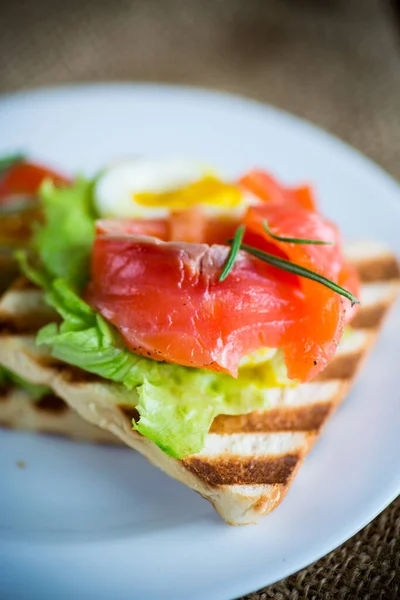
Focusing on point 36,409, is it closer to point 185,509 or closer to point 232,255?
point 185,509

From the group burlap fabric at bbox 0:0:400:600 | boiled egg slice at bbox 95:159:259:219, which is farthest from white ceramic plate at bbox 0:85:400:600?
burlap fabric at bbox 0:0:400:600

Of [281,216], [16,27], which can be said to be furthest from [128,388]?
[16,27]

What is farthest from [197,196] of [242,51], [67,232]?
[242,51]

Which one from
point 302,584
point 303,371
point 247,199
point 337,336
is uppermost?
point 247,199

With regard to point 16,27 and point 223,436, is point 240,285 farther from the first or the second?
point 16,27

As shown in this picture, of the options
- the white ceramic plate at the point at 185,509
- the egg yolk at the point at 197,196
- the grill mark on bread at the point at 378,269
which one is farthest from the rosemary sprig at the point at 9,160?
the grill mark on bread at the point at 378,269

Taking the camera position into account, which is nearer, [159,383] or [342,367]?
[159,383]
